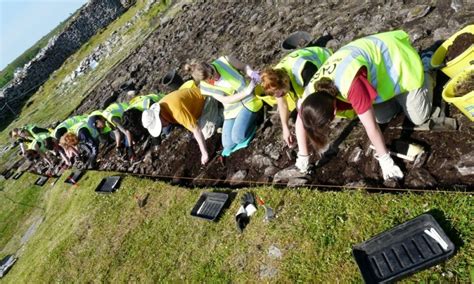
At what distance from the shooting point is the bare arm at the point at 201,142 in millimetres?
7477

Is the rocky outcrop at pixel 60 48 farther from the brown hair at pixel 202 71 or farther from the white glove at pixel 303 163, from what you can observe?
the white glove at pixel 303 163

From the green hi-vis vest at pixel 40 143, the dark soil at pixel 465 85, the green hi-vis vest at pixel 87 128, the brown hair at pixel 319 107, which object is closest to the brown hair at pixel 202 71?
the brown hair at pixel 319 107

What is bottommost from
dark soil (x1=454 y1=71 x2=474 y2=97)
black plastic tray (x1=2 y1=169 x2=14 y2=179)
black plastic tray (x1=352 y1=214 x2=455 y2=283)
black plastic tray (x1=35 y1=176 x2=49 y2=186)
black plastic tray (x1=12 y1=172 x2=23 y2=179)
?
black plastic tray (x1=2 y1=169 x2=14 y2=179)

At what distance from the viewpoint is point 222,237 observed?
228 inches

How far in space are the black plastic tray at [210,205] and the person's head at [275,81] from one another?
196cm

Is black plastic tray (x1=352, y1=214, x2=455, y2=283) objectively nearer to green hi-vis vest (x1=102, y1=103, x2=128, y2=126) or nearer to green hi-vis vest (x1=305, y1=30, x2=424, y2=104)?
green hi-vis vest (x1=305, y1=30, x2=424, y2=104)

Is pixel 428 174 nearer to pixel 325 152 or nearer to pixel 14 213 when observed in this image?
pixel 325 152

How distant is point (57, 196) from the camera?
11938 millimetres

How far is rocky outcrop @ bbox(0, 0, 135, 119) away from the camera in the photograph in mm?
35125

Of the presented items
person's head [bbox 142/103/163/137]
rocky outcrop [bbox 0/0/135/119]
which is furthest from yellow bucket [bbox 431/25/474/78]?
rocky outcrop [bbox 0/0/135/119]

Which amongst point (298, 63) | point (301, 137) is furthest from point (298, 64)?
point (301, 137)

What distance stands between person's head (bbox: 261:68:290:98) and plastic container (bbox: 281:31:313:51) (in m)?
3.62

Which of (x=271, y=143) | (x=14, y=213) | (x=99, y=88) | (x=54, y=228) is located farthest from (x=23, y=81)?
(x=271, y=143)

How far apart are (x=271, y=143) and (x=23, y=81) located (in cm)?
3576
